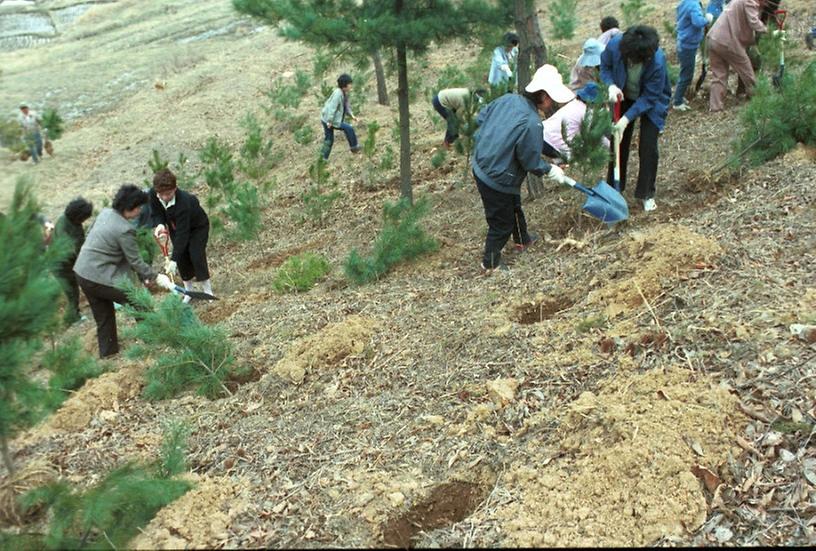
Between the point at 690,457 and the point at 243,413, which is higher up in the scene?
the point at 690,457

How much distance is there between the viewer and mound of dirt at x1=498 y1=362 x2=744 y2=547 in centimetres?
271

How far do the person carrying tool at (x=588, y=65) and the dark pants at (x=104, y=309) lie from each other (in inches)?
182

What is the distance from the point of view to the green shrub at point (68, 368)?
434 cm

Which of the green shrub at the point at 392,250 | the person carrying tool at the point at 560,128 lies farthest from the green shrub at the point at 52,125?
the person carrying tool at the point at 560,128

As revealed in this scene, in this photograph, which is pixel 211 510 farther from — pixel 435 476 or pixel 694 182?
pixel 694 182

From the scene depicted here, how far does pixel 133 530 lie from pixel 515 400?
70.7 inches

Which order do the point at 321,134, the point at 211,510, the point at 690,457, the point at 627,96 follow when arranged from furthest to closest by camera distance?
the point at 321,134, the point at 627,96, the point at 211,510, the point at 690,457

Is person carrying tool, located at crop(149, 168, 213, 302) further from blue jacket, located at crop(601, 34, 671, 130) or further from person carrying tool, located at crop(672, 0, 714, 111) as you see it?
person carrying tool, located at crop(672, 0, 714, 111)

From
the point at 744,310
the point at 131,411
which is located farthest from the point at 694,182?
the point at 131,411

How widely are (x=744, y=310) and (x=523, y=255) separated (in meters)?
2.07

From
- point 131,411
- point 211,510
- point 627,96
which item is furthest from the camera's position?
point 627,96

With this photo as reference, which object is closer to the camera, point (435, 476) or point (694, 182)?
point (435, 476)

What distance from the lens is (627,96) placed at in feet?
19.1

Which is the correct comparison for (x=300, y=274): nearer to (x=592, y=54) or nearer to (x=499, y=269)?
(x=499, y=269)
